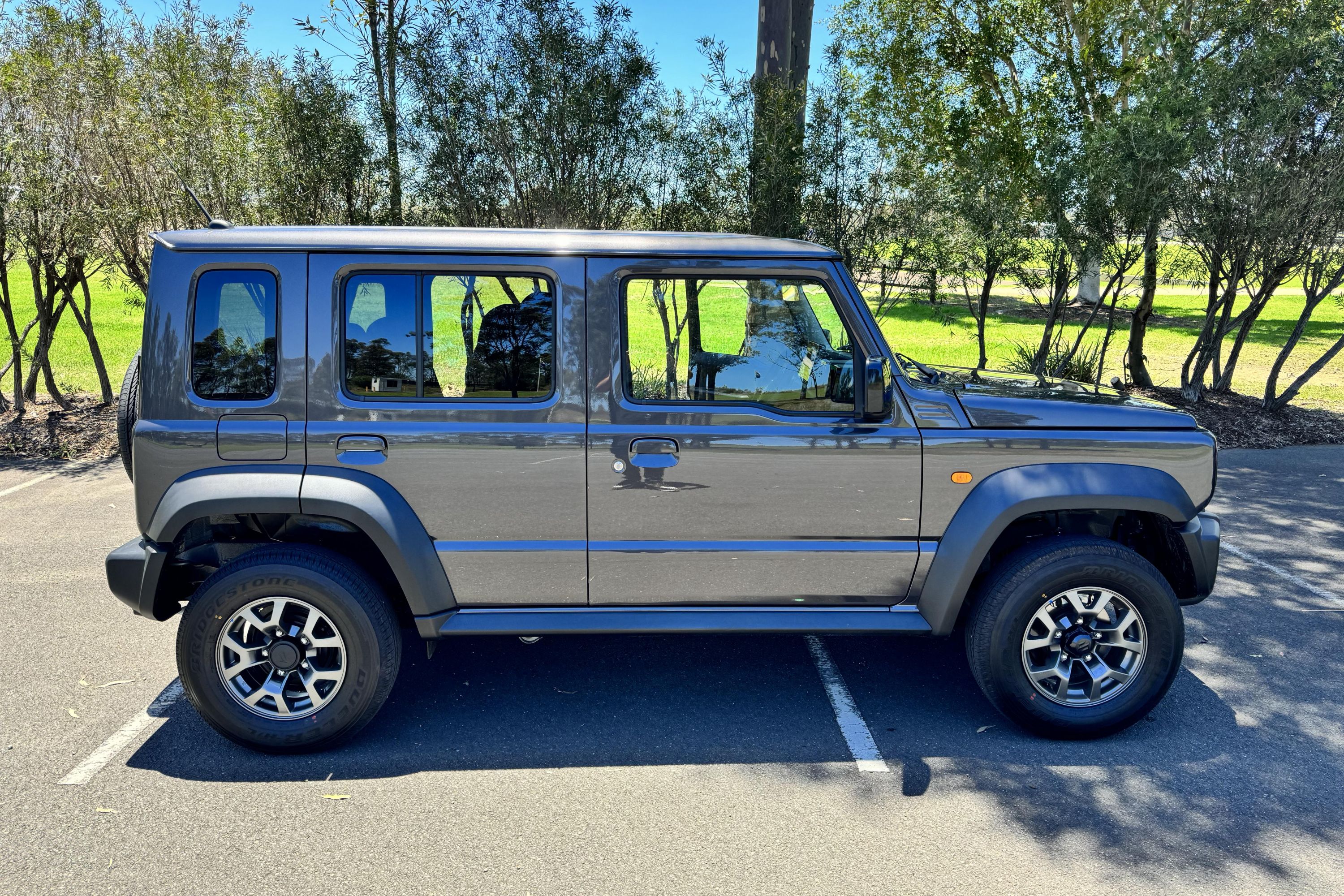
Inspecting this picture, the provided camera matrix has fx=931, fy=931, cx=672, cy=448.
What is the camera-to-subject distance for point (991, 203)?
10586mm

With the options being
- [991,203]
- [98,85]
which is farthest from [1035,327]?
[98,85]

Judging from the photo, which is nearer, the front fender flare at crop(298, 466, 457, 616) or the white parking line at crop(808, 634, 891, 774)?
the front fender flare at crop(298, 466, 457, 616)

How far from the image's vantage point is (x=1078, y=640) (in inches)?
151

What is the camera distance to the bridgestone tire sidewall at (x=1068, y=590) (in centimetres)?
374

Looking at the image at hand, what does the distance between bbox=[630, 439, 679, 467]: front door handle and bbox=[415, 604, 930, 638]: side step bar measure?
2.05 ft

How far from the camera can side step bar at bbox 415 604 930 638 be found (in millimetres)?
3762

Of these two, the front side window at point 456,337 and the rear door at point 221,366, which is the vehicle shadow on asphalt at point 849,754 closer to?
the rear door at point 221,366

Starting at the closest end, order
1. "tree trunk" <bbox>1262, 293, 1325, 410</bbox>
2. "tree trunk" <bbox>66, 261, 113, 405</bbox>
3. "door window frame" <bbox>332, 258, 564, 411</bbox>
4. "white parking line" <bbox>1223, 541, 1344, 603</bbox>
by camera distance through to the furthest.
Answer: "door window frame" <bbox>332, 258, 564, 411</bbox>, "white parking line" <bbox>1223, 541, 1344, 603</bbox>, "tree trunk" <bbox>66, 261, 113, 405</bbox>, "tree trunk" <bbox>1262, 293, 1325, 410</bbox>

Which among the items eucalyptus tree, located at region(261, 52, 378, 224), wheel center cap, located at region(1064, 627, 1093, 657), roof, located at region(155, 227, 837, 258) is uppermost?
eucalyptus tree, located at region(261, 52, 378, 224)

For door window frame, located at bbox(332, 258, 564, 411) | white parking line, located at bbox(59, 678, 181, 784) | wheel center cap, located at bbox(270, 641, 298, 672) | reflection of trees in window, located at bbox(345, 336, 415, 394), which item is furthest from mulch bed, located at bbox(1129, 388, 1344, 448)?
white parking line, located at bbox(59, 678, 181, 784)

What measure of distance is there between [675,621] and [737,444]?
2.52 feet

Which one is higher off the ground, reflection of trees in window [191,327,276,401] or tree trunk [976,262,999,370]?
tree trunk [976,262,999,370]

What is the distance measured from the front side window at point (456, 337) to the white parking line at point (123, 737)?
68.9 inches

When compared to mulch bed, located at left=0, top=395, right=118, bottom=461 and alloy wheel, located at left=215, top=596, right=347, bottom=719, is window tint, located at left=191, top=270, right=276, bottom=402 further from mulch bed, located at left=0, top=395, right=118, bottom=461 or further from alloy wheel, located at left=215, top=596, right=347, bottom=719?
mulch bed, located at left=0, top=395, right=118, bottom=461
